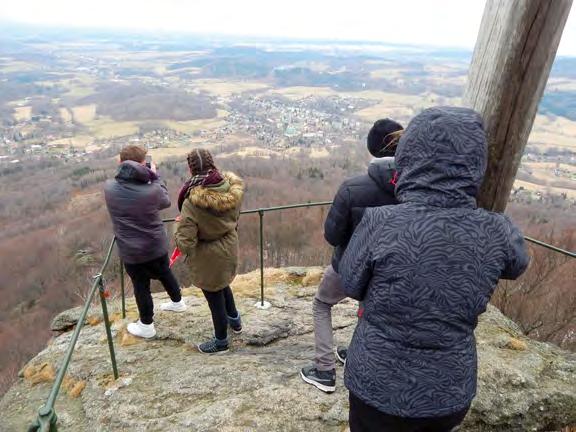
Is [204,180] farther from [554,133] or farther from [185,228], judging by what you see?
[554,133]

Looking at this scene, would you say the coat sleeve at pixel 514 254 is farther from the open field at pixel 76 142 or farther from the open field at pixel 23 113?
the open field at pixel 23 113

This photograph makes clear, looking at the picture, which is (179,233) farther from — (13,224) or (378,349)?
(13,224)

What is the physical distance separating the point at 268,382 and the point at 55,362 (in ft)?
7.19

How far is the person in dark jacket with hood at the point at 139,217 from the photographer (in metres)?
3.45

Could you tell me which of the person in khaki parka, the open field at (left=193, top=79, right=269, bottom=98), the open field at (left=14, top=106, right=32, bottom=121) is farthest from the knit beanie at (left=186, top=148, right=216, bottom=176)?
the open field at (left=193, top=79, right=269, bottom=98)

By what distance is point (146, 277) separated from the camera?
12.8 ft

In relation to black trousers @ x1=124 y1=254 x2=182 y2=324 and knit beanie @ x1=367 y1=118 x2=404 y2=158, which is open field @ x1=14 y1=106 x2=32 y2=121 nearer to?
black trousers @ x1=124 y1=254 x2=182 y2=324

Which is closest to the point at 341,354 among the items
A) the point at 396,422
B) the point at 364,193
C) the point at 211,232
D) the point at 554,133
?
the point at 211,232

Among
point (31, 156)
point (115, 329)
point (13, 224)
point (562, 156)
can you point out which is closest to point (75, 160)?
point (31, 156)

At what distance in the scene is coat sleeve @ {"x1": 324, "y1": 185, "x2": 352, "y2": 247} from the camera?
2260mm

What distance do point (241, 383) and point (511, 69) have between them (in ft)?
8.57

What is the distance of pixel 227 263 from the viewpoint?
11.3 feet

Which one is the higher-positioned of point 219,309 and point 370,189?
point 370,189

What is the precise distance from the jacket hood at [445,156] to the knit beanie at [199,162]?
6.23 feet
